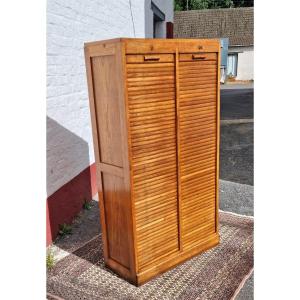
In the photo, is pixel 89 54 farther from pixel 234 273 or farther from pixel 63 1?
pixel 234 273

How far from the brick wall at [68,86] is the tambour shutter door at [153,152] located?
1.46 m

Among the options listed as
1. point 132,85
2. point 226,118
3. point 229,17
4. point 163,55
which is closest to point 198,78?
point 163,55

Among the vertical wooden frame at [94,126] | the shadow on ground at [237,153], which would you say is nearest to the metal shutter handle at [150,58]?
the vertical wooden frame at [94,126]

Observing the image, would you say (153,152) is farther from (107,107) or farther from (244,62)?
(244,62)

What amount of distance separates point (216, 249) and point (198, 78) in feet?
6.52

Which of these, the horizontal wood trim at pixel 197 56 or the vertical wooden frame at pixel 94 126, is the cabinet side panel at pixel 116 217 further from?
the horizontal wood trim at pixel 197 56

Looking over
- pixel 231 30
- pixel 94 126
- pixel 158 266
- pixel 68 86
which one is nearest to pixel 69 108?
pixel 68 86

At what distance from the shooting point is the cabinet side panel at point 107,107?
350 centimetres

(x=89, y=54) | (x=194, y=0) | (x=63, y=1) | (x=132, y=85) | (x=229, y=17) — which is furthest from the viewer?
(x=194, y=0)

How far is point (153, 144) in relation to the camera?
12.1 feet

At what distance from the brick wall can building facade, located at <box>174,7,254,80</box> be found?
20.9 m

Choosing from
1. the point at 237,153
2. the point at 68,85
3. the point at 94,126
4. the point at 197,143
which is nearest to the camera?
the point at 94,126

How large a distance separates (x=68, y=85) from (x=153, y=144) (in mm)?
2091

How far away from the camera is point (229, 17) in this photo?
28141 mm
